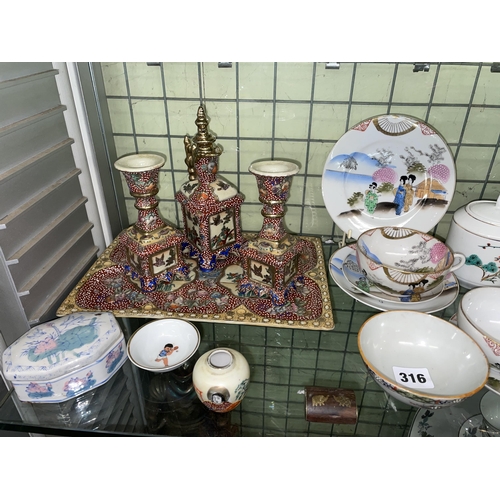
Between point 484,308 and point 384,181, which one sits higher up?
point 384,181

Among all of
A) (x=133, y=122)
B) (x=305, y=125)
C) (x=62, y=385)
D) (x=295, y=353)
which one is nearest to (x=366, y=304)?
(x=295, y=353)

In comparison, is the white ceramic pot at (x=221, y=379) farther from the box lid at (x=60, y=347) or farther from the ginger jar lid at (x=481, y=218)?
the ginger jar lid at (x=481, y=218)

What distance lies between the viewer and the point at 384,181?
1077 mm

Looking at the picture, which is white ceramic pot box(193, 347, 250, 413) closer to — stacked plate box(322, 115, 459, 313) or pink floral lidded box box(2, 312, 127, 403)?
pink floral lidded box box(2, 312, 127, 403)

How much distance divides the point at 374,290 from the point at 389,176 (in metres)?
0.33

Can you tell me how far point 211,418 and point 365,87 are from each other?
86 centimetres

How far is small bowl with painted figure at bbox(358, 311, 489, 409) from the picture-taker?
0.71 metres

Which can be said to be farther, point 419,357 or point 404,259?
point 404,259

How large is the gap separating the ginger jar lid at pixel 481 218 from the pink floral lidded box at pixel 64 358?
83 cm

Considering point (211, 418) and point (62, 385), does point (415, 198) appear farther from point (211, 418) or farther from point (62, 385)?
point (62, 385)

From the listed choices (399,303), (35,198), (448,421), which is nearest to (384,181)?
(399,303)

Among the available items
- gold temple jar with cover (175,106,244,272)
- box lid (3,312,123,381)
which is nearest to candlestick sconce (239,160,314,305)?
gold temple jar with cover (175,106,244,272)

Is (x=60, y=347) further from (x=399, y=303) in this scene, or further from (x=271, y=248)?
(x=399, y=303)

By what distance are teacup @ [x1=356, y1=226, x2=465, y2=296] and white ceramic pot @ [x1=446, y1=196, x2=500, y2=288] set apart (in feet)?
0.17
